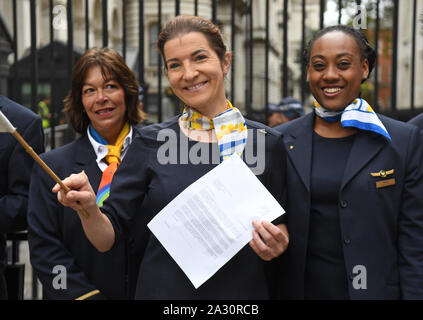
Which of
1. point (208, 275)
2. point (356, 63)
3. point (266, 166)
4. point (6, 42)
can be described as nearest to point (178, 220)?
point (208, 275)

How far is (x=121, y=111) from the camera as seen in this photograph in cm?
268

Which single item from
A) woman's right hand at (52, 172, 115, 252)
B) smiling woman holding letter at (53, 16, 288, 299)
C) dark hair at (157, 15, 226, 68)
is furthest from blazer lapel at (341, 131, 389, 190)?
woman's right hand at (52, 172, 115, 252)

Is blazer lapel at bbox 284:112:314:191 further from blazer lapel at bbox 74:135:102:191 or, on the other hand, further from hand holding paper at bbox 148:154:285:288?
Result: blazer lapel at bbox 74:135:102:191

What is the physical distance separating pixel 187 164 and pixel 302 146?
60 centimetres

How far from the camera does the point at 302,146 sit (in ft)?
7.38

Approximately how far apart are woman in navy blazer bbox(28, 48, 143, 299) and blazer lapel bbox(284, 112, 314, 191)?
86 centimetres

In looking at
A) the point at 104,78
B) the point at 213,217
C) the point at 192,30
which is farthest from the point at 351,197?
the point at 104,78

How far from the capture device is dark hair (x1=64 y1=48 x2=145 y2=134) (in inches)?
104

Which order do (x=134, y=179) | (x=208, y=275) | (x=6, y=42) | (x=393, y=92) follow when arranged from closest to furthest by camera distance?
(x=208, y=275) < (x=134, y=179) < (x=6, y=42) < (x=393, y=92)

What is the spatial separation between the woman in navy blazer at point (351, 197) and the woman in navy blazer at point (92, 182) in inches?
32.5

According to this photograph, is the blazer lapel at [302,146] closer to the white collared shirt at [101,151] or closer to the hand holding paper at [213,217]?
the hand holding paper at [213,217]
